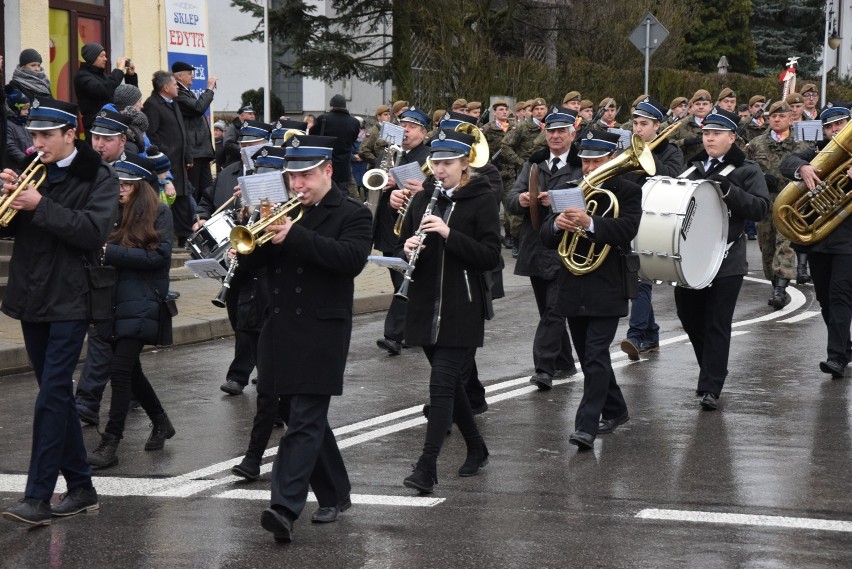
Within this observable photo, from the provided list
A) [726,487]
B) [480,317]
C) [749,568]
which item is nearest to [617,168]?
[480,317]

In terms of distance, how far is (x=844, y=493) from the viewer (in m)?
7.58

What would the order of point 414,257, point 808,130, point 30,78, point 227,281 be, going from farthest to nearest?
1. point 30,78
2. point 808,130
3. point 414,257
4. point 227,281

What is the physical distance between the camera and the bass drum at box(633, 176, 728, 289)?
9836 mm

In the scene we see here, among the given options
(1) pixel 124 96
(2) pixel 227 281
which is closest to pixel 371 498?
(2) pixel 227 281

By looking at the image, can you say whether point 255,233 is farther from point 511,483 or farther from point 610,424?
point 610,424

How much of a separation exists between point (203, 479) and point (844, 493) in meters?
3.39

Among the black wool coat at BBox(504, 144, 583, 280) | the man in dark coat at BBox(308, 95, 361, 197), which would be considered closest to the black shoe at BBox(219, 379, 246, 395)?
the black wool coat at BBox(504, 144, 583, 280)

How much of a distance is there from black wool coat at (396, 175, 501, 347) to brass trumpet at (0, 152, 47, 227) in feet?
6.75

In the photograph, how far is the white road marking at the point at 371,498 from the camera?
7.44 m

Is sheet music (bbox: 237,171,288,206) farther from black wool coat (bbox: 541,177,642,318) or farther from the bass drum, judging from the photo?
the bass drum

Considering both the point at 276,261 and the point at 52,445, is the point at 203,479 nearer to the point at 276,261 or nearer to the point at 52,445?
the point at 52,445

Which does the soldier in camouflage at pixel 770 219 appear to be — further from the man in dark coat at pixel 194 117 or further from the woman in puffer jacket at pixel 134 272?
the woman in puffer jacket at pixel 134 272

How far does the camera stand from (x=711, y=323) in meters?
10.2

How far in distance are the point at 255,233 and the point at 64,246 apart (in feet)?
3.73
